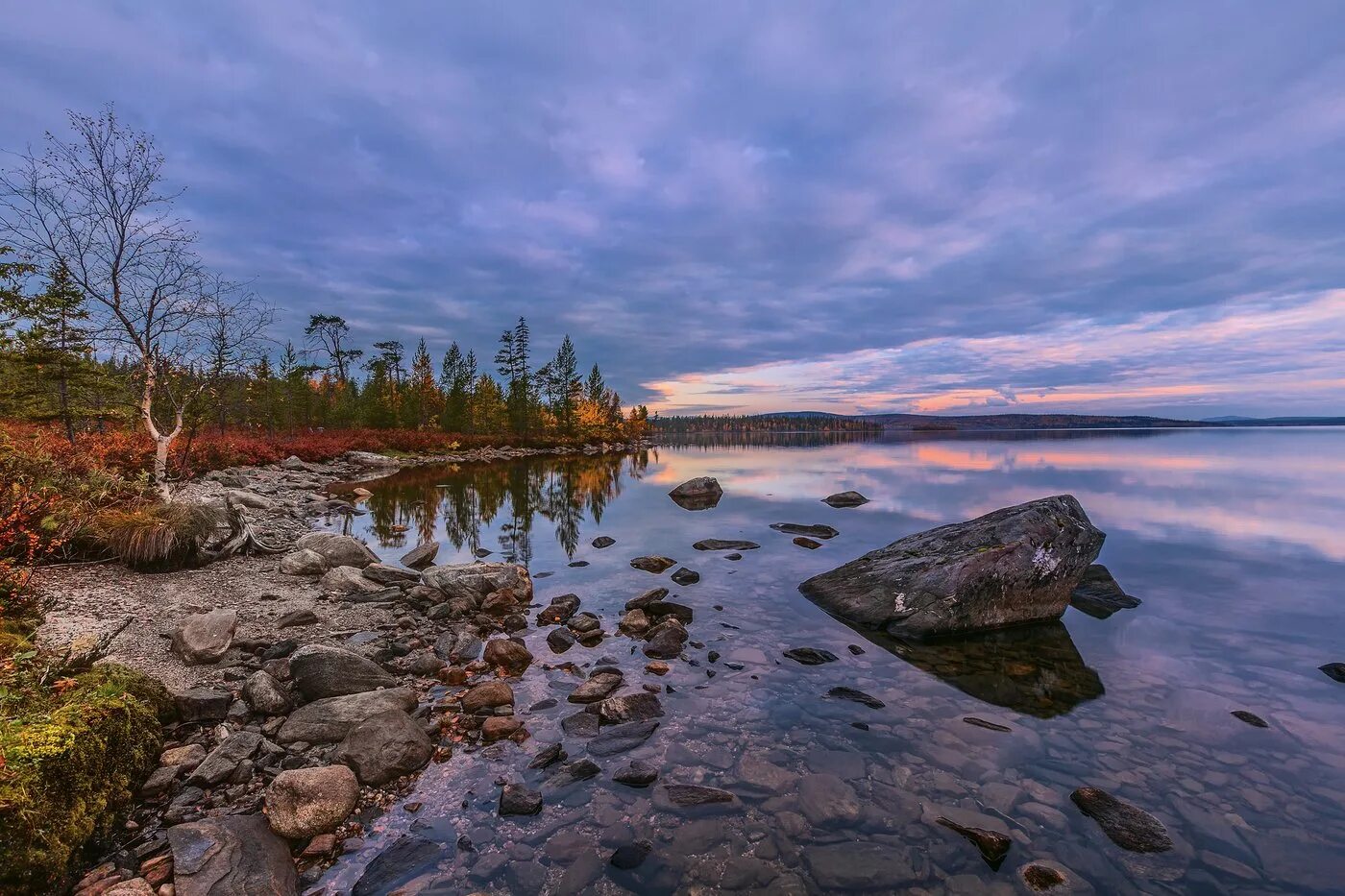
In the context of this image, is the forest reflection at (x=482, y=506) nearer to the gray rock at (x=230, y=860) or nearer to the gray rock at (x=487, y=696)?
the gray rock at (x=487, y=696)

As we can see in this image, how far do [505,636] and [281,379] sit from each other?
69443 mm

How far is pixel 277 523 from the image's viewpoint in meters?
16.6

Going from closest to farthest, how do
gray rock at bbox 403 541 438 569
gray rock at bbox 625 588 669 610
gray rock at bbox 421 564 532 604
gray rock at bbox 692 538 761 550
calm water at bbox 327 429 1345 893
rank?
calm water at bbox 327 429 1345 893 → gray rock at bbox 625 588 669 610 → gray rock at bbox 421 564 532 604 → gray rock at bbox 403 541 438 569 → gray rock at bbox 692 538 761 550

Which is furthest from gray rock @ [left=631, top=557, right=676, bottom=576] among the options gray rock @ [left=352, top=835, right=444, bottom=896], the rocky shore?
gray rock @ [left=352, top=835, right=444, bottom=896]

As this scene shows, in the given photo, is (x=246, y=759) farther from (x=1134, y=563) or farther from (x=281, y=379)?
(x=281, y=379)

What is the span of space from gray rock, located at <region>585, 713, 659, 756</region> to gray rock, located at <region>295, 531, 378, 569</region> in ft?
29.5

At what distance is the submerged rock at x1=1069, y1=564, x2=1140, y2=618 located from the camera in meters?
11.5

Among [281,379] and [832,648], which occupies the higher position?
[281,379]

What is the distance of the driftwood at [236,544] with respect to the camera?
1114 cm

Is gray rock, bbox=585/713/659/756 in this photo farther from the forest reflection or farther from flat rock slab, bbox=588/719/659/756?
the forest reflection

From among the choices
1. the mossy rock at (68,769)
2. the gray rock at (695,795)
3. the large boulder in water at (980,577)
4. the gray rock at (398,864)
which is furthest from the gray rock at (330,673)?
the large boulder in water at (980,577)

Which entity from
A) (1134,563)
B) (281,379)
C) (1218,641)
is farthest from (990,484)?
(281,379)

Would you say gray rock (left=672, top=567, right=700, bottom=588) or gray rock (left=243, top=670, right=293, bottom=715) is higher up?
gray rock (left=243, top=670, right=293, bottom=715)

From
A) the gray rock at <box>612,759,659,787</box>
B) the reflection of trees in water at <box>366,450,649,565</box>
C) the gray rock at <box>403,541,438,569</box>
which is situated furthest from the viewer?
the reflection of trees in water at <box>366,450,649,565</box>
